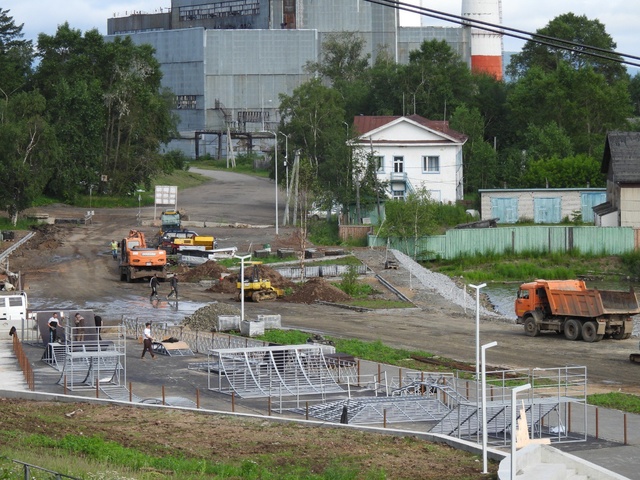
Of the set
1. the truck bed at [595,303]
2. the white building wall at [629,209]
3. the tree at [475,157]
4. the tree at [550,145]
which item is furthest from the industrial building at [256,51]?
the truck bed at [595,303]

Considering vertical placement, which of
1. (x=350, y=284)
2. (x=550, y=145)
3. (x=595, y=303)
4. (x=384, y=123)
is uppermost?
(x=384, y=123)

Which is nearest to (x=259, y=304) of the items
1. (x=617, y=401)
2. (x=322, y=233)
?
(x=322, y=233)

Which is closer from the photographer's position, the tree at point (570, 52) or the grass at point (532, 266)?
the grass at point (532, 266)

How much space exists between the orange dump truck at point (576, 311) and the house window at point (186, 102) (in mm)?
92974

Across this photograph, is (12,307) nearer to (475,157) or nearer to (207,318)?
(207,318)

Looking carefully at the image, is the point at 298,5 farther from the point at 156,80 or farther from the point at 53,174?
the point at 53,174

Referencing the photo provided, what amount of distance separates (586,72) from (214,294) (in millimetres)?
56359

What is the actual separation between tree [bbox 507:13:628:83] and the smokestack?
11.2 feet

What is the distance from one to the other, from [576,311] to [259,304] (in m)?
17.5

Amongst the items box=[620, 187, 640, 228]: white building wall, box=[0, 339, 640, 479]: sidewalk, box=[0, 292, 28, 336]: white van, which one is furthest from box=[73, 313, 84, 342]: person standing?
box=[620, 187, 640, 228]: white building wall

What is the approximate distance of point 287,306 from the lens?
58.4 m

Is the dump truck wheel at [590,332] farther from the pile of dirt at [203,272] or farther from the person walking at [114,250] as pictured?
the person walking at [114,250]

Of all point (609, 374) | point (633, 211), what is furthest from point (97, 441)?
point (633, 211)

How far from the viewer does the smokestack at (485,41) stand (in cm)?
13400
